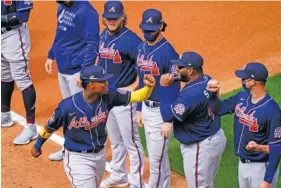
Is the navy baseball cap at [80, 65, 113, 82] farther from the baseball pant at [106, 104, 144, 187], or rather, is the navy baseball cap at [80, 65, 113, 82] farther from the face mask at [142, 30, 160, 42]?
the baseball pant at [106, 104, 144, 187]

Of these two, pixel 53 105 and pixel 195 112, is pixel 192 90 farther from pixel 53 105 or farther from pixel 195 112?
pixel 53 105

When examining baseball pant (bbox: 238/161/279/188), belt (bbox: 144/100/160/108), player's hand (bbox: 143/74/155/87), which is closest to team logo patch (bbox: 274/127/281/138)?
baseball pant (bbox: 238/161/279/188)

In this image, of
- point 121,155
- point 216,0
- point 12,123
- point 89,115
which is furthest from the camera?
point 216,0

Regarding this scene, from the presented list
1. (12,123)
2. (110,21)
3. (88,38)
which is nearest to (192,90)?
(110,21)

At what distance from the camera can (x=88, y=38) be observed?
774 centimetres

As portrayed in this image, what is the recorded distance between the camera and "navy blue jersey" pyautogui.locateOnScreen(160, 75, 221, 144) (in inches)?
247

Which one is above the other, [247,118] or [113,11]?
[113,11]

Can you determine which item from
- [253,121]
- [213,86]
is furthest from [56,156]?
[253,121]

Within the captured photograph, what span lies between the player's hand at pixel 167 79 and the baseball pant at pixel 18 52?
9.09 ft

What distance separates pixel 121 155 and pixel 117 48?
4.13ft

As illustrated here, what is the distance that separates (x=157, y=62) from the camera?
678 centimetres

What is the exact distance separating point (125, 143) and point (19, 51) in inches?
82.7

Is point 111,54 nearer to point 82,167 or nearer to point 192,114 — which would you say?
point 192,114

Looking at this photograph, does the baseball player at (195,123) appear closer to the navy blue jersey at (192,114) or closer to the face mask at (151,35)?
the navy blue jersey at (192,114)
